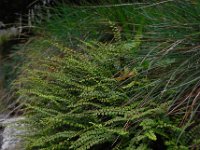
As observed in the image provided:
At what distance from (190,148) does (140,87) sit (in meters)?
0.50

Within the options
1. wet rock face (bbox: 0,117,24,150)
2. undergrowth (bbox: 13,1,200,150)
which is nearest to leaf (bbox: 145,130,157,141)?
undergrowth (bbox: 13,1,200,150)

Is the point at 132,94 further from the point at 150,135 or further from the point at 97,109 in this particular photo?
the point at 150,135

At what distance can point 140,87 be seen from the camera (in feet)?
8.43

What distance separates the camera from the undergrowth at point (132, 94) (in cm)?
233

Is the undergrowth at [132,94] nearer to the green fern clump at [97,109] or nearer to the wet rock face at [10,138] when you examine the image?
the green fern clump at [97,109]

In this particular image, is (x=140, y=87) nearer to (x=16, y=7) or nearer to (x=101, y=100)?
(x=101, y=100)

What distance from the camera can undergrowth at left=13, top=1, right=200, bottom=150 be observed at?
7.65ft

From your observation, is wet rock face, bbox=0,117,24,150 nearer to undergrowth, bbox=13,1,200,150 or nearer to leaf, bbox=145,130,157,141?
undergrowth, bbox=13,1,200,150

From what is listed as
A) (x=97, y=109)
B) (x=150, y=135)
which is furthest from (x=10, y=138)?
(x=150, y=135)

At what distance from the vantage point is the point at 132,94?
2.66 meters

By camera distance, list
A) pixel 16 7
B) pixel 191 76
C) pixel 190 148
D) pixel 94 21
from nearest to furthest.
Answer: pixel 190 148 < pixel 191 76 < pixel 94 21 < pixel 16 7

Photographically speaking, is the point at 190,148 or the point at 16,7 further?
the point at 16,7

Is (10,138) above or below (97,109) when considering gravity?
below

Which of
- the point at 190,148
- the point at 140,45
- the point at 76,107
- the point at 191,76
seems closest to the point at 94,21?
the point at 140,45
